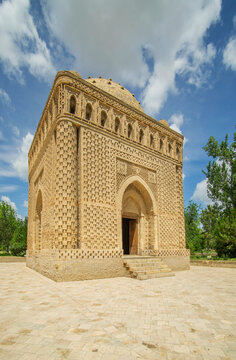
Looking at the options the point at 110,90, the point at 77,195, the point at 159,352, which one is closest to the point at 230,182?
→ the point at 110,90

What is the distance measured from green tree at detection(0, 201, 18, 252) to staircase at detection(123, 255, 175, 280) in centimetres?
2604

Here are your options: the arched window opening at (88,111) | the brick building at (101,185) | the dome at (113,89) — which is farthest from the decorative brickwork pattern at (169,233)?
the dome at (113,89)

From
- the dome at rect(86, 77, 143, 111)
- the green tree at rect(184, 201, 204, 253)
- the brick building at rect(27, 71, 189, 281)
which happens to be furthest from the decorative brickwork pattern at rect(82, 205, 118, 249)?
the green tree at rect(184, 201, 204, 253)

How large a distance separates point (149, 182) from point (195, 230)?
23778 millimetres

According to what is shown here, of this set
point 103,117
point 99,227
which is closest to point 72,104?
point 103,117

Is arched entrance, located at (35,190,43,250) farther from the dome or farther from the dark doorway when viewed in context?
the dome

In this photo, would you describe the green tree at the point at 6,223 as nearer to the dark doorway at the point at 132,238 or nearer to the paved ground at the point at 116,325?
the dark doorway at the point at 132,238

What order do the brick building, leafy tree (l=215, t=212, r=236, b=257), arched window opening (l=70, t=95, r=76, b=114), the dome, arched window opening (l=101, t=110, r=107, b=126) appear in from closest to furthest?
the brick building → arched window opening (l=70, t=95, r=76, b=114) → arched window opening (l=101, t=110, r=107, b=126) → the dome → leafy tree (l=215, t=212, r=236, b=257)

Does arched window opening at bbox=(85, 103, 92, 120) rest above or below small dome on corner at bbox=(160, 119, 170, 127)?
below

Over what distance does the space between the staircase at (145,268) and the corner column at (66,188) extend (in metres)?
2.18

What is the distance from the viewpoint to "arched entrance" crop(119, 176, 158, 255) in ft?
36.8

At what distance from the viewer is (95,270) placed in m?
8.12

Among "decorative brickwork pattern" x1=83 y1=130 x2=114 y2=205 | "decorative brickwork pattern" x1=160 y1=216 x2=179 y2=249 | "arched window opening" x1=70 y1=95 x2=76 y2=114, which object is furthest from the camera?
"decorative brickwork pattern" x1=160 y1=216 x2=179 y2=249

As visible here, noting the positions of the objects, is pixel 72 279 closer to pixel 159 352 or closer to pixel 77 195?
pixel 77 195
